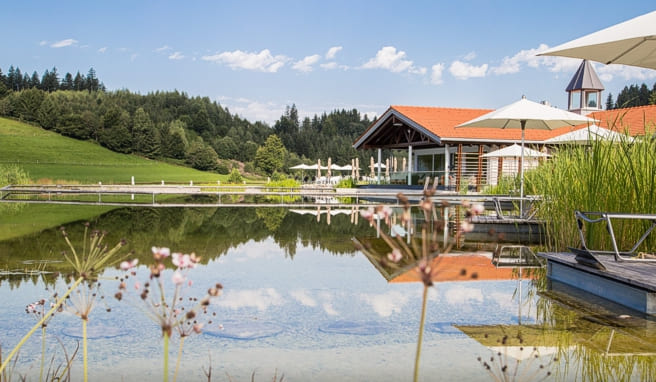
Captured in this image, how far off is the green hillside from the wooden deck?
41.5 meters

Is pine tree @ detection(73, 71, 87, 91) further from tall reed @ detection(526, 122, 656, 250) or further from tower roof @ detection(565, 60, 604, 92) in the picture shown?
tall reed @ detection(526, 122, 656, 250)

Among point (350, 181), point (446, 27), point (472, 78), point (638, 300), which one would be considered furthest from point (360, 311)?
point (472, 78)

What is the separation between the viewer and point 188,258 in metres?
1.69

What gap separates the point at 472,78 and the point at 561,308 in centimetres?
4434

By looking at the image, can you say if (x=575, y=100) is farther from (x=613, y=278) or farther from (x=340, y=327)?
(x=340, y=327)

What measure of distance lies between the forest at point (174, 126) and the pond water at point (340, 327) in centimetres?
5518

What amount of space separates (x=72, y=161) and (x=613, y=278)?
180 feet

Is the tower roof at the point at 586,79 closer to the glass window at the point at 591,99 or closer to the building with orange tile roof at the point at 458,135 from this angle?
the building with orange tile roof at the point at 458,135

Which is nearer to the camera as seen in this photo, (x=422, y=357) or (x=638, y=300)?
(x=422, y=357)

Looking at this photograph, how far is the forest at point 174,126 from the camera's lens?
63.9 metres

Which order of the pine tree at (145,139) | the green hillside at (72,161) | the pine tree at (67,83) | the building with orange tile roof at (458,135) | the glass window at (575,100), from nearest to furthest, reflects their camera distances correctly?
the building with orange tile roof at (458,135), the glass window at (575,100), the green hillside at (72,161), the pine tree at (145,139), the pine tree at (67,83)

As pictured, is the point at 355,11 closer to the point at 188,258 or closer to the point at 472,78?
the point at 472,78

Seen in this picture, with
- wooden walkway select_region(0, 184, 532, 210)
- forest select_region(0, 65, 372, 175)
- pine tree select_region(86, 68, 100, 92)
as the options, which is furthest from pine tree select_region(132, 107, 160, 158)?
pine tree select_region(86, 68, 100, 92)

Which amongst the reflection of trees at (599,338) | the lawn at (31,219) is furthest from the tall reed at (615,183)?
the lawn at (31,219)
